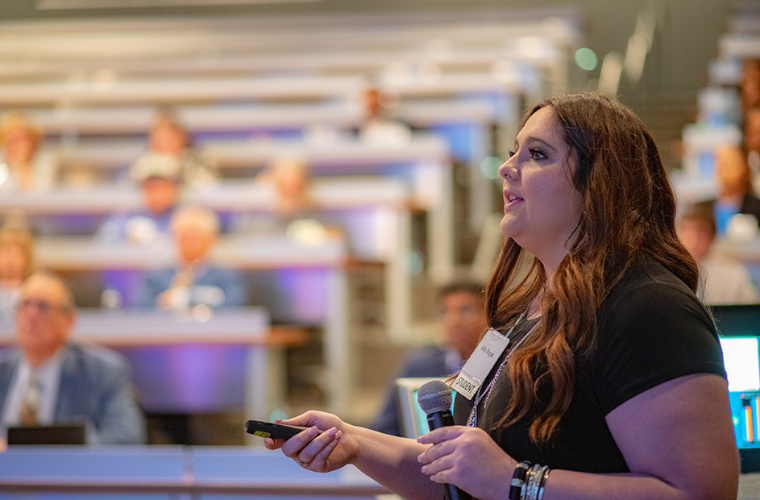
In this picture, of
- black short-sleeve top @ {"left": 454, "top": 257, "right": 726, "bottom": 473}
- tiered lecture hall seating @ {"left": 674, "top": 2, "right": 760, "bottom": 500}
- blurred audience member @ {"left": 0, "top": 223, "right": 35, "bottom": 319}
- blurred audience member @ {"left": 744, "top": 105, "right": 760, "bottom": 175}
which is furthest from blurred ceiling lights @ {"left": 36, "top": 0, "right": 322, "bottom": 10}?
black short-sleeve top @ {"left": 454, "top": 257, "right": 726, "bottom": 473}

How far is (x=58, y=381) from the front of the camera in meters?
2.74

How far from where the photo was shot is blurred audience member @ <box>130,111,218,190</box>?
5.10 meters

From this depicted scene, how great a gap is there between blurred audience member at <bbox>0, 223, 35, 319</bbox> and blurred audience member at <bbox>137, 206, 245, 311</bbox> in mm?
608

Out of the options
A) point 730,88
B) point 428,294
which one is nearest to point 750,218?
point 428,294

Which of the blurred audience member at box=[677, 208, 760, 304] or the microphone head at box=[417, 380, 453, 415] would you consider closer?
the microphone head at box=[417, 380, 453, 415]

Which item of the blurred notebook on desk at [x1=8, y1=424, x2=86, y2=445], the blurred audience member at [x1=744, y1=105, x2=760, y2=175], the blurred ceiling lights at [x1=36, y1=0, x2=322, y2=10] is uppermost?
the blurred ceiling lights at [x1=36, y1=0, x2=322, y2=10]

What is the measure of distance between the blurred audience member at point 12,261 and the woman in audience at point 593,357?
10.6 feet

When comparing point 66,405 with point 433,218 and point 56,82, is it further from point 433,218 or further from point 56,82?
point 56,82

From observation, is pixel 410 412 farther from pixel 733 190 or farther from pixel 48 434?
pixel 733 190

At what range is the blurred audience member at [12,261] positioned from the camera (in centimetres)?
384

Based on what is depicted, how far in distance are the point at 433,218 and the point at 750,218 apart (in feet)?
6.64

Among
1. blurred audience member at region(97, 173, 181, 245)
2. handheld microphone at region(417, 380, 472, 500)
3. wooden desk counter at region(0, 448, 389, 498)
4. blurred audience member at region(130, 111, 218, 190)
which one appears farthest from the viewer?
blurred audience member at region(130, 111, 218, 190)

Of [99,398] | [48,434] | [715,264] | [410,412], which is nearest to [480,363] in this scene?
[410,412]

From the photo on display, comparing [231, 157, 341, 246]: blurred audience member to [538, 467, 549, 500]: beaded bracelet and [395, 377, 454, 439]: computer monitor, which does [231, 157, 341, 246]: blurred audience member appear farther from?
[538, 467, 549, 500]: beaded bracelet
